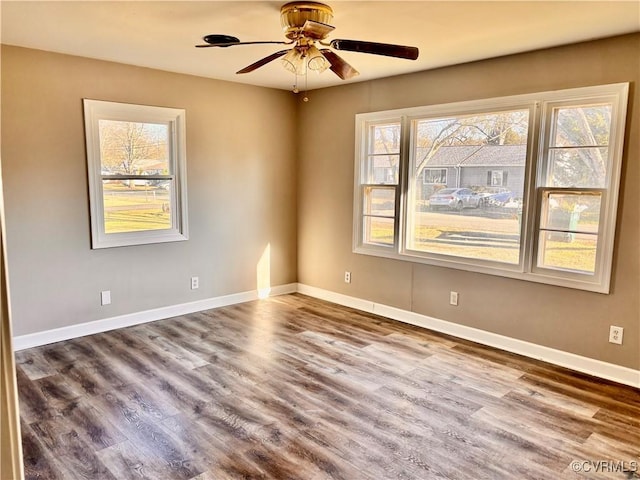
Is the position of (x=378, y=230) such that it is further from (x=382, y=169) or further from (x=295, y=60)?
(x=295, y=60)

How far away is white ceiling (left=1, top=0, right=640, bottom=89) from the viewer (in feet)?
8.86

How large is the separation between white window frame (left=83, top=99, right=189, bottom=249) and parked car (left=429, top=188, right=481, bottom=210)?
2563 millimetres

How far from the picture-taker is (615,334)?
333 cm

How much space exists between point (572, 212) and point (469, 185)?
0.91 metres

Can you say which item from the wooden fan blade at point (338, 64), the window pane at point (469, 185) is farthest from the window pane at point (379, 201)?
the wooden fan blade at point (338, 64)

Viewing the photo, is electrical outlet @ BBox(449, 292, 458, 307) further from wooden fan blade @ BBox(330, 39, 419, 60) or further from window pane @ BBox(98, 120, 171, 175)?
window pane @ BBox(98, 120, 171, 175)

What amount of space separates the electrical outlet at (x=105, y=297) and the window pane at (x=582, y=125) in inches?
163

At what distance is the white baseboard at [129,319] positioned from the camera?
3916 millimetres

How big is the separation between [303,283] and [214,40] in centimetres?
358

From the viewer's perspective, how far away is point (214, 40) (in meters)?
2.75

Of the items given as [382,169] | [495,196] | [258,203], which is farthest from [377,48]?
[258,203]

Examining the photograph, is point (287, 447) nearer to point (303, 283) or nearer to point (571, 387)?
point (571, 387)

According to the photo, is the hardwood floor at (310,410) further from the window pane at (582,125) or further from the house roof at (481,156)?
the window pane at (582,125)

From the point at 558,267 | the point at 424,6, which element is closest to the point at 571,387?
the point at 558,267
